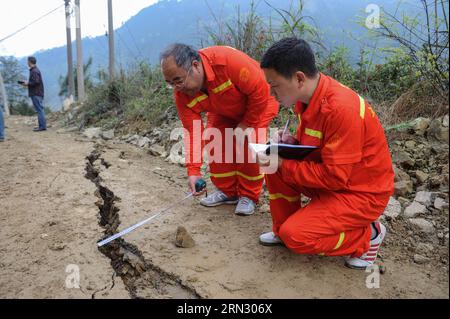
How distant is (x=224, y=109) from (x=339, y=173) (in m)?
1.09

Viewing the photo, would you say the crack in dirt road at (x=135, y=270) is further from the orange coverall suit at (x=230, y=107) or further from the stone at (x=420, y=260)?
the stone at (x=420, y=260)

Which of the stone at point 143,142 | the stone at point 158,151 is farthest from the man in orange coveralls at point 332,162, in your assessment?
the stone at point 143,142

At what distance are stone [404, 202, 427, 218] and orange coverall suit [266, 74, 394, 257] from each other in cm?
72

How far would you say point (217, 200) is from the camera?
3031mm

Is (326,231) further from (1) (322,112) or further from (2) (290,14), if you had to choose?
(2) (290,14)

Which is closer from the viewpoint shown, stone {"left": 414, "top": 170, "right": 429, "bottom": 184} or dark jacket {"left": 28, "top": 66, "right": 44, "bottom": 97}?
stone {"left": 414, "top": 170, "right": 429, "bottom": 184}

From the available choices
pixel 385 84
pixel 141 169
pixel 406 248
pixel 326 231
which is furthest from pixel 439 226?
pixel 141 169

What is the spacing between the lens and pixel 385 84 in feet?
13.9

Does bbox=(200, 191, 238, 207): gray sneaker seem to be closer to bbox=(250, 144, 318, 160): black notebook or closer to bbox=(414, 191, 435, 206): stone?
bbox=(250, 144, 318, 160): black notebook

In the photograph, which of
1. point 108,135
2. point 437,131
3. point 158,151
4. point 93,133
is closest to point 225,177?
point 437,131

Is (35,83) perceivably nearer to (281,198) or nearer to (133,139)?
(133,139)

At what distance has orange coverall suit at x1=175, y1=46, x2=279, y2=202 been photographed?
2.48 m

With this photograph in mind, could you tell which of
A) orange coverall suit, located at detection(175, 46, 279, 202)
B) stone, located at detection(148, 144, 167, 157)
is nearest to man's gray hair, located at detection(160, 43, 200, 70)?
orange coverall suit, located at detection(175, 46, 279, 202)
